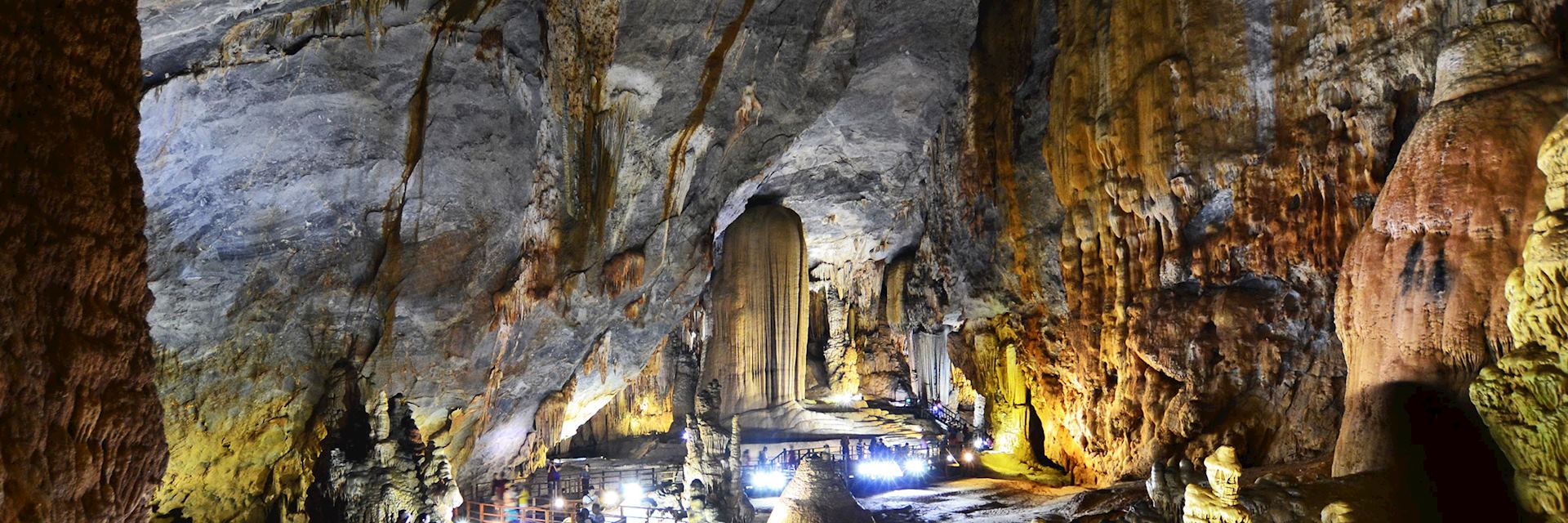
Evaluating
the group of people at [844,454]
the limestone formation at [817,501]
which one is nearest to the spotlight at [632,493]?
the group of people at [844,454]

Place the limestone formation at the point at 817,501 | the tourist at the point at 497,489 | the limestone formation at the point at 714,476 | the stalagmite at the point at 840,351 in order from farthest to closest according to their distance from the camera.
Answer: the stalagmite at the point at 840,351, the tourist at the point at 497,489, the limestone formation at the point at 714,476, the limestone formation at the point at 817,501

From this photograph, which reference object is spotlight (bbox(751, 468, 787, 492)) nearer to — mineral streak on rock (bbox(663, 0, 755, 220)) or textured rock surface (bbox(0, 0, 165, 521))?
mineral streak on rock (bbox(663, 0, 755, 220))

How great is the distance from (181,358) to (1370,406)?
1195cm

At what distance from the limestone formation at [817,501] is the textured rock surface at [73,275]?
608 centimetres

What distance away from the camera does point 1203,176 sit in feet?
37.7

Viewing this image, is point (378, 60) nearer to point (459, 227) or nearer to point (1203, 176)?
point (459, 227)

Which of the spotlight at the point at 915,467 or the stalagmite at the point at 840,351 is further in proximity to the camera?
the stalagmite at the point at 840,351

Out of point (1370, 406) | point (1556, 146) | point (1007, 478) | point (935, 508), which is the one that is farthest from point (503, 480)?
point (1556, 146)

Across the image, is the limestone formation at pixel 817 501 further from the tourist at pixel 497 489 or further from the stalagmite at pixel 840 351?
the stalagmite at pixel 840 351

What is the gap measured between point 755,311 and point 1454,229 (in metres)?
13.5

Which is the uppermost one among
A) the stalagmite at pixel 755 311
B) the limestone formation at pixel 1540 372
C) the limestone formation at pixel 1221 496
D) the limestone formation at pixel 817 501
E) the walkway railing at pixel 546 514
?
the stalagmite at pixel 755 311

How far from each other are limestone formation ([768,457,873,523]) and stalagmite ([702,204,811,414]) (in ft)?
30.1

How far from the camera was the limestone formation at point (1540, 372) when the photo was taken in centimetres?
470

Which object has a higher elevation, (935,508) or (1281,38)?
(1281,38)
